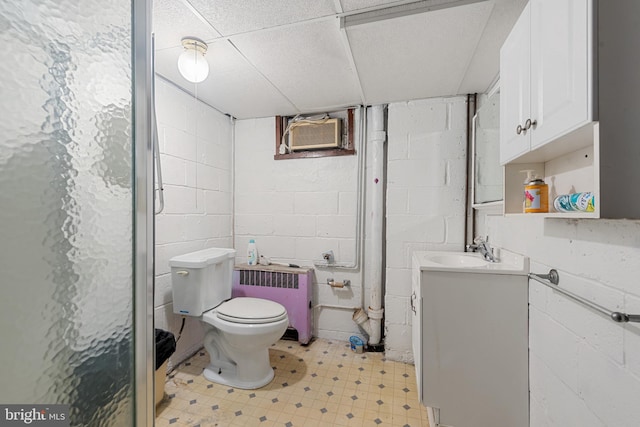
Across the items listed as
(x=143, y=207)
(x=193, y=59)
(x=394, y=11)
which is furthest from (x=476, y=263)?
(x=193, y=59)

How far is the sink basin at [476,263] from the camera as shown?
1.26 meters

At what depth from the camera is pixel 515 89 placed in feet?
3.21

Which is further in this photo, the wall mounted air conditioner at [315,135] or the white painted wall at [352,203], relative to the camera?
the wall mounted air conditioner at [315,135]

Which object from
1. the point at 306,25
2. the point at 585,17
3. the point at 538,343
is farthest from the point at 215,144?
the point at 538,343

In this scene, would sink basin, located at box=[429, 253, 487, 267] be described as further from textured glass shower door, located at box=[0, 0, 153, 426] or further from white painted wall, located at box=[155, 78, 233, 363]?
white painted wall, located at box=[155, 78, 233, 363]

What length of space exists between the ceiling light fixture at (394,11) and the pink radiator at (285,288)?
1777 mm

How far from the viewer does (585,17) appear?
0.60 meters

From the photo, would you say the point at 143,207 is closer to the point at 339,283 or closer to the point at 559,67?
the point at 559,67

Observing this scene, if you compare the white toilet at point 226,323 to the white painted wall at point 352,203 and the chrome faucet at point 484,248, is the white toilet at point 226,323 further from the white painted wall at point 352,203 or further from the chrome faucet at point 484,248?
the chrome faucet at point 484,248

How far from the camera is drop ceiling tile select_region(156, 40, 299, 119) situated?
156cm

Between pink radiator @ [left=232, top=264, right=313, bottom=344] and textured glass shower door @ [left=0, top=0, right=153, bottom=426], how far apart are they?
164cm

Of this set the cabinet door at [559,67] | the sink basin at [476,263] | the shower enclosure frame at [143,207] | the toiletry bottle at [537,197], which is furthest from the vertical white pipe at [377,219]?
the shower enclosure frame at [143,207]

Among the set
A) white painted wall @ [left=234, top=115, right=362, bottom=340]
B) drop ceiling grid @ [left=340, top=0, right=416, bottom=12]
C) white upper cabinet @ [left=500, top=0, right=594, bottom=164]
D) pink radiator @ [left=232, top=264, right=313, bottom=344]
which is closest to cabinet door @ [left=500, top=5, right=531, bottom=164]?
white upper cabinet @ [left=500, top=0, right=594, bottom=164]

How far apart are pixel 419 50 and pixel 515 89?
2.20ft
